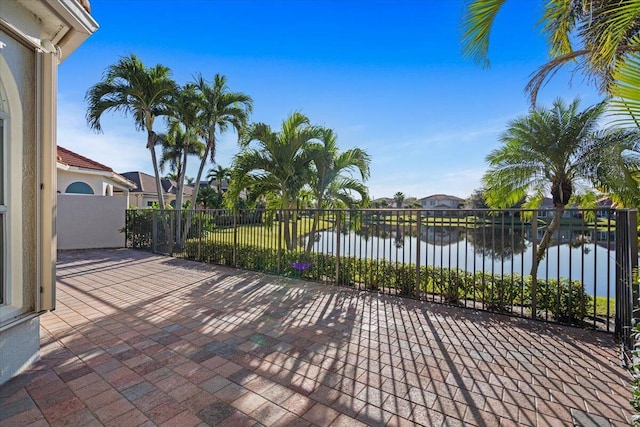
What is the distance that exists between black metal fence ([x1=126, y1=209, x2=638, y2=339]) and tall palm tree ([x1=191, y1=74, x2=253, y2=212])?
5174 millimetres

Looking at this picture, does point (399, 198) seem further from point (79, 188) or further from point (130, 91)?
point (130, 91)

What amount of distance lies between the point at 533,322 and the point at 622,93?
131 inches

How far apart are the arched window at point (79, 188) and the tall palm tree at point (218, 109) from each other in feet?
17.5

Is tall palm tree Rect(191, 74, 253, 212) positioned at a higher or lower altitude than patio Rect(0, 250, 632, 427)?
higher

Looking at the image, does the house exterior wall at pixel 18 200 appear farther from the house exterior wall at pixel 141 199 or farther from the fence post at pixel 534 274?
the house exterior wall at pixel 141 199

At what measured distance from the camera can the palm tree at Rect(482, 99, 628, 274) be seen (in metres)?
6.48

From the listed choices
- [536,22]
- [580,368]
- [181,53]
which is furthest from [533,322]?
[181,53]

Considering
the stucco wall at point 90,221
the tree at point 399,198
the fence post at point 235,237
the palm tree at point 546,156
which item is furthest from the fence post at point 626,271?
the tree at point 399,198

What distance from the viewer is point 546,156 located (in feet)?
22.8

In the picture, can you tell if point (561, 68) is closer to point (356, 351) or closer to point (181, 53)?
point (356, 351)

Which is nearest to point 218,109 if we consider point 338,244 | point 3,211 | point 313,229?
point 313,229

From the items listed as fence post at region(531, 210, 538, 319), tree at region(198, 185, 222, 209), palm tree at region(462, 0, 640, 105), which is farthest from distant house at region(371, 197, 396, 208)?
tree at region(198, 185, 222, 209)

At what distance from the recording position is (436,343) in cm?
348

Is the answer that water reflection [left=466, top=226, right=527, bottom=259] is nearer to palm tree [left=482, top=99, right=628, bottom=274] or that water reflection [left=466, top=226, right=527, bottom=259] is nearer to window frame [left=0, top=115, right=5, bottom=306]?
palm tree [left=482, top=99, right=628, bottom=274]
